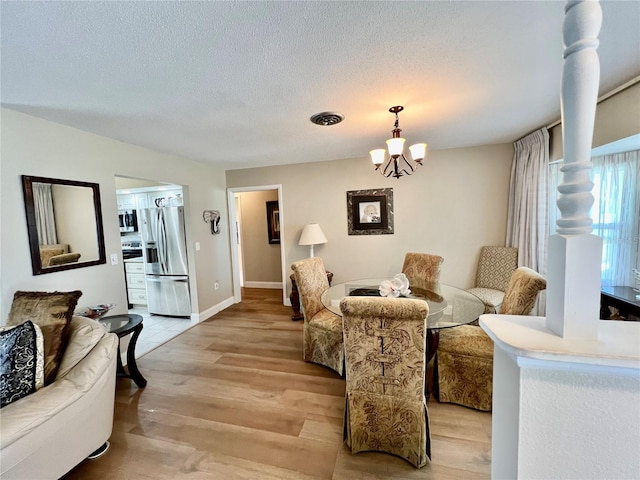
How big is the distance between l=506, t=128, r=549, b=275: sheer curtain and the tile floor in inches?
179

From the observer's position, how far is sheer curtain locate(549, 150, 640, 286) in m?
2.51

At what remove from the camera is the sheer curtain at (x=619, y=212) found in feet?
8.23

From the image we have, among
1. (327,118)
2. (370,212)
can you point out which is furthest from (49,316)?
(370,212)

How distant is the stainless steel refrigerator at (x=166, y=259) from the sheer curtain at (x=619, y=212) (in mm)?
4926

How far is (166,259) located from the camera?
13.2 ft

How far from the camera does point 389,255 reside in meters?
4.04

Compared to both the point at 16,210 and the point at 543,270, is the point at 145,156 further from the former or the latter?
the point at 543,270

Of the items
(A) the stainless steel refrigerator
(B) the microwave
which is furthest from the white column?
(B) the microwave

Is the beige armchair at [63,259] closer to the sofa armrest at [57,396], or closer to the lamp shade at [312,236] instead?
the sofa armrest at [57,396]

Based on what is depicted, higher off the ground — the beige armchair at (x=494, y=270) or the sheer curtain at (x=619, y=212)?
the sheer curtain at (x=619, y=212)

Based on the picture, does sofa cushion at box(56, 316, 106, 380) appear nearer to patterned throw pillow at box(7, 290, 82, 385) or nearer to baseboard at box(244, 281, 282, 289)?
patterned throw pillow at box(7, 290, 82, 385)

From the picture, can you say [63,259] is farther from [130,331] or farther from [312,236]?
[312,236]

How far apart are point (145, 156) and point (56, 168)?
984mm

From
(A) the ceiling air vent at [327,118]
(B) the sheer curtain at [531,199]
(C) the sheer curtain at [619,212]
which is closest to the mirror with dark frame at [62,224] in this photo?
(A) the ceiling air vent at [327,118]
